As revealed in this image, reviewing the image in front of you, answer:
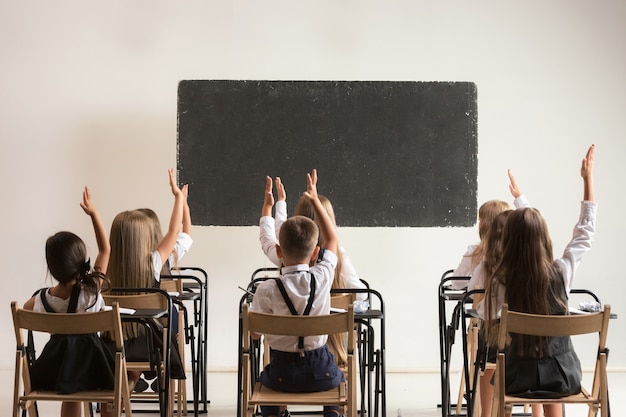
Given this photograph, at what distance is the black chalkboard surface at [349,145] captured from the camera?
233 inches

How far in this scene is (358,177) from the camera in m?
5.95

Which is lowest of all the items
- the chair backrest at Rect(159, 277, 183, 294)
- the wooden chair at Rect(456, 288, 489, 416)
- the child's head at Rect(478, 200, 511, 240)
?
the wooden chair at Rect(456, 288, 489, 416)

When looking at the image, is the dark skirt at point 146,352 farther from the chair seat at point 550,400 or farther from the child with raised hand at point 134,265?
the chair seat at point 550,400

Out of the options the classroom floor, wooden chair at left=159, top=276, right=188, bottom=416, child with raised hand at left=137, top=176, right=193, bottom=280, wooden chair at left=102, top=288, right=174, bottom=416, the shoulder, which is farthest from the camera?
the classroom floor

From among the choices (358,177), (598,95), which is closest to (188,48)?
(358,177)

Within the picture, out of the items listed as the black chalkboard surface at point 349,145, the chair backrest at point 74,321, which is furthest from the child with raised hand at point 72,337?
the black chalkboard surface at point 349,145

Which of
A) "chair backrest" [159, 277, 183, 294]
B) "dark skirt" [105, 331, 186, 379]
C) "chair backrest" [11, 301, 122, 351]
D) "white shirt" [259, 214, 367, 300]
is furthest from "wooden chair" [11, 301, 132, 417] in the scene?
"chair backrest" [159, 277, 183, 294]

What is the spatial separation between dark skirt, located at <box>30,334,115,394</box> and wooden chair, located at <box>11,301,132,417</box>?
0.10 ft

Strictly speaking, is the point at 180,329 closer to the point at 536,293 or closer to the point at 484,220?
the point at 484,220

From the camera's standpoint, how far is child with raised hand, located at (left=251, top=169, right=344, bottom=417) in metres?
3.17

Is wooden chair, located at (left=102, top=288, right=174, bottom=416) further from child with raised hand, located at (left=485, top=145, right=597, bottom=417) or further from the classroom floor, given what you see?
child with raised hand, located at (left=485, top=145, right=597, bottom=417)

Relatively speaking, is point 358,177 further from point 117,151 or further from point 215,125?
point 117,151

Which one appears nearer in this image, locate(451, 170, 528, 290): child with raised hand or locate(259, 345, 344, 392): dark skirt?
locate(259, 345, 344, 392): dark skirt

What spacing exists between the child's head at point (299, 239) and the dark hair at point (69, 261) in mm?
816
